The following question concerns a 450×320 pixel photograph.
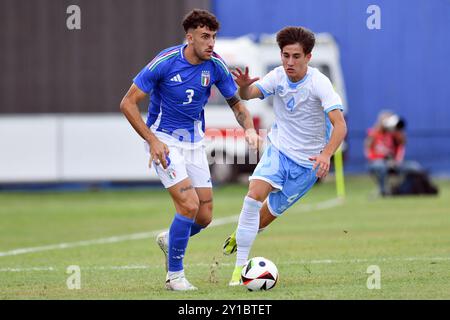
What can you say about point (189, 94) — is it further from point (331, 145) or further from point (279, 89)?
point (331, 145)

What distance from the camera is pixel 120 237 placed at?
15.9m

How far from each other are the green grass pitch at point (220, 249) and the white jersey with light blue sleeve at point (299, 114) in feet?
4.01

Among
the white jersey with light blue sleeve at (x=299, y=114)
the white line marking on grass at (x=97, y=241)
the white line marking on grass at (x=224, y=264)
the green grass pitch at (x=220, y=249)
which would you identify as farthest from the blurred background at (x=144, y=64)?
the white jersey with light blue sleeve at (x=299, y=114)

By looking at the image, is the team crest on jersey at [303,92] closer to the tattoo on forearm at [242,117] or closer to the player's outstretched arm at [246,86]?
the player's outstretched arm at [246,86]

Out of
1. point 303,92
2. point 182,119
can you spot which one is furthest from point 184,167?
point 303,92

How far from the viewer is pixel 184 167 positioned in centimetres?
→ 980

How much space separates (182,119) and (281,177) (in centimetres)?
112

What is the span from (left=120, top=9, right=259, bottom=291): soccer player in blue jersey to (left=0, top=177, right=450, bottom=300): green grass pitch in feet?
1.92

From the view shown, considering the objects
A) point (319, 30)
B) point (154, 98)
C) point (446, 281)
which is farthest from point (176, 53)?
point (319, 30)

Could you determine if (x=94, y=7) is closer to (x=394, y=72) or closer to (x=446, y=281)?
(x=394, y=72)

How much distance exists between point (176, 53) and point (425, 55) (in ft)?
73.4

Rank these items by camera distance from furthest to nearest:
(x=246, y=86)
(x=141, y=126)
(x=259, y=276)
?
1. (x=246, y=86)
2. (x=141, y=126)
3. (x=259, y=276)

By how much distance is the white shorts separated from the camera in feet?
31.7
